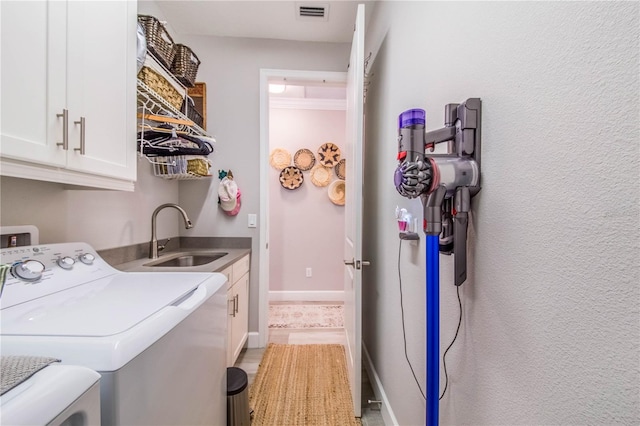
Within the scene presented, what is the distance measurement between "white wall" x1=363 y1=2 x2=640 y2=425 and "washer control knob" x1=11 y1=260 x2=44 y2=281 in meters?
1.34

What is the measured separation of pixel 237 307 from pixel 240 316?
0.15 meters

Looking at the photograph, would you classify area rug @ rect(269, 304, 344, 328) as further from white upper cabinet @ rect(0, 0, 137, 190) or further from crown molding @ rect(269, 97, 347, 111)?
crown molding @ rect(269, 97, 347, 111)

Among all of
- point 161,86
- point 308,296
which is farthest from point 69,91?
point 308,296

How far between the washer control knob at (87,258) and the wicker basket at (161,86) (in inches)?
36.0

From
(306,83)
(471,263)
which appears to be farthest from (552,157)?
(306,83)

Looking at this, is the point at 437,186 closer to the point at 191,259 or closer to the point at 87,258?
the point at 87,258

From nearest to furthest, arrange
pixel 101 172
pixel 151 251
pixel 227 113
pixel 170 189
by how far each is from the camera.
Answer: pixel 101 172, pixel 151 251, pixel 170 189, pixel 227 113

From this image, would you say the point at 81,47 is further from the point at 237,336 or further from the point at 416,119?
the point at 237,336

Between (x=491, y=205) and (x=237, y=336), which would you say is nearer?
(x=491, y=205)

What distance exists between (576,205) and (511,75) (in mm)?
336

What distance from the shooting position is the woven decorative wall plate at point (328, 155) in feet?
11.5

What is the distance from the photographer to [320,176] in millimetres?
3498

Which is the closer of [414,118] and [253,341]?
[414,118]

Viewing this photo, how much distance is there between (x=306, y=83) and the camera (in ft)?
7.95
